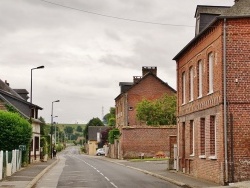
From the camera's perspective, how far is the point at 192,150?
103 feet

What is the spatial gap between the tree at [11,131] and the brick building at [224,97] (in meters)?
16.8

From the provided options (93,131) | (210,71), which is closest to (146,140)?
(210,71)

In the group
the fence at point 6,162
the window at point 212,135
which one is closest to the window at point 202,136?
the window at point 212,135

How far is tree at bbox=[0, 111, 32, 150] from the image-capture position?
40031 mm

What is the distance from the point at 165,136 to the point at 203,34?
3401 centimetres

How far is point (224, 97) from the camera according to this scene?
944 inches

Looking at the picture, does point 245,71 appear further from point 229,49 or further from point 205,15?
point 205,15

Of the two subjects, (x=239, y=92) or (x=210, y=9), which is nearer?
(x=239, y=92)

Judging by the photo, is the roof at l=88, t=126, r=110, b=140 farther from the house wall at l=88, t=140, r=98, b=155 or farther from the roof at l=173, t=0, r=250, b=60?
the roof at l=173, t=0, r=250, b=60

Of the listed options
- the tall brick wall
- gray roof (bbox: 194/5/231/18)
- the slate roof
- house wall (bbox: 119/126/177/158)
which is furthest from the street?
house wall (bbox: 119/126/177/158)

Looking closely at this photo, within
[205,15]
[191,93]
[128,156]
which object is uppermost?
[205,15]

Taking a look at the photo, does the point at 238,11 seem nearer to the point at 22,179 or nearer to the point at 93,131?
the point at 22,179

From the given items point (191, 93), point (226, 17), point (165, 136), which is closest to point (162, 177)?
point (191, 93)

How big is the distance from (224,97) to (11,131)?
2128cm
